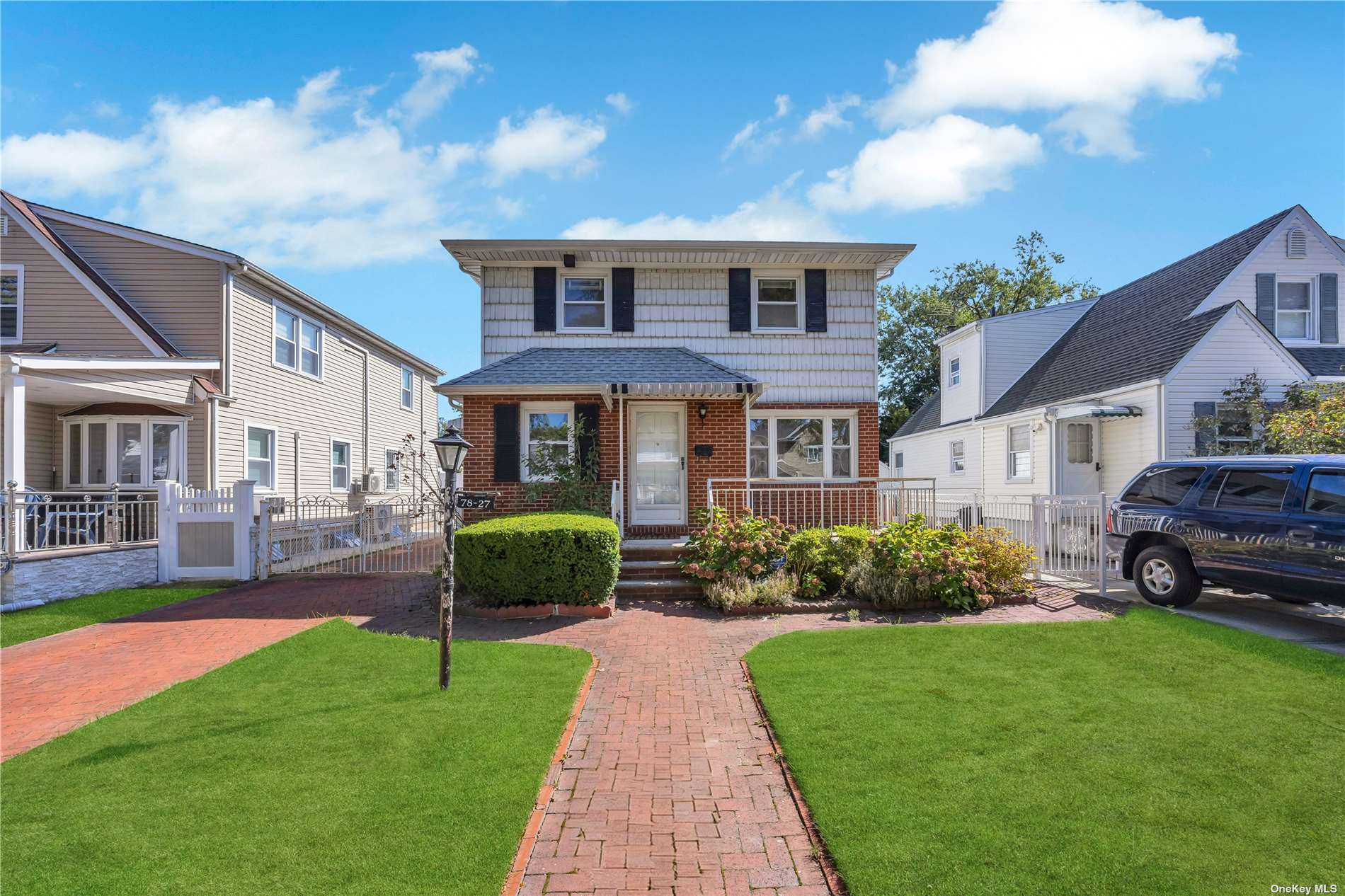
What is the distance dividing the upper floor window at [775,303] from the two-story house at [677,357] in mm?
24

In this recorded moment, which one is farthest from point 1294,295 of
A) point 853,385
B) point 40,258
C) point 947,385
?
point 40,258

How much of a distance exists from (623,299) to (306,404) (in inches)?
365

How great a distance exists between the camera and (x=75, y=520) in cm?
1251

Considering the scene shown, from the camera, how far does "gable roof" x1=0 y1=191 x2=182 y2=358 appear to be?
1354cm

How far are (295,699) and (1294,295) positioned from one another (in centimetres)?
2095

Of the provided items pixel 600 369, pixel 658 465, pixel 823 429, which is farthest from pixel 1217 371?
pixel 600 369

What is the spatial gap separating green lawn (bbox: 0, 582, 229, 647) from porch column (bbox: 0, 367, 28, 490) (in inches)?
77.1

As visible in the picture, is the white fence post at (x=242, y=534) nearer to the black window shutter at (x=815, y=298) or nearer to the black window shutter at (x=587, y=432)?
the black window shutter at (x=587, y=432)

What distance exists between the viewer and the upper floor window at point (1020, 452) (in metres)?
16.8

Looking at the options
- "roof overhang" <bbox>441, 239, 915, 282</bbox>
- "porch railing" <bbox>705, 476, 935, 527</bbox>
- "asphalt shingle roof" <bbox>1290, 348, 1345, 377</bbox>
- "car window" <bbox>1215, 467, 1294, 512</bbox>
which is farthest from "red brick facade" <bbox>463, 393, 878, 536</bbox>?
"asphalt shingle roof" <bbox>1290, 348, 1345, 377</bbox>

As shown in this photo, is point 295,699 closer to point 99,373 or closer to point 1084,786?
point 1084,786

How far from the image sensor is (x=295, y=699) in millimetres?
5254

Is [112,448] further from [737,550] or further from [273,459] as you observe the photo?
[737,550]

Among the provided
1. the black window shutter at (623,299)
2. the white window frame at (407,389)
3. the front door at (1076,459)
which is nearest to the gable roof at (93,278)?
the black window shutter at (623,299)
